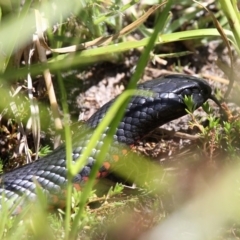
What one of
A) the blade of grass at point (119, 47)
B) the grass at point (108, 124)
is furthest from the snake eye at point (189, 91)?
the blade of grass at point (119, 47)

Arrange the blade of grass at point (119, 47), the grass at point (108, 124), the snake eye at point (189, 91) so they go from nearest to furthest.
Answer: the grass at point (108, 124) < the blade of grass at point (119, 47) < the snake eye at point (189, 91)

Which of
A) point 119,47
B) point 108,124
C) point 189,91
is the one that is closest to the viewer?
point 108,124

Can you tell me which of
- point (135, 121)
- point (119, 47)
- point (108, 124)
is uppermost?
point (119, 47)

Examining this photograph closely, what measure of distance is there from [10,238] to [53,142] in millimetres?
1078

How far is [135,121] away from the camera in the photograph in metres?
3.08

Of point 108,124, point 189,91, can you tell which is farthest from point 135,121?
point 108,124

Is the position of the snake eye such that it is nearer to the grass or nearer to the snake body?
the snake body

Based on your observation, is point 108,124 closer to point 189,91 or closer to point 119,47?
point 119,47

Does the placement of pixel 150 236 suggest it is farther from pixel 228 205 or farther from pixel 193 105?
pixel 193 105

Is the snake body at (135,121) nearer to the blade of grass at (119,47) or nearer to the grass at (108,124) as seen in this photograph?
the grass at (108,124)

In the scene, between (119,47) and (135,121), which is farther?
(135,121)

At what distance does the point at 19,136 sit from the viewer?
3.12 metres

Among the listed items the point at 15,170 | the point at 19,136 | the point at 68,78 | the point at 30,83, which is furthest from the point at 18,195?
the point at 68,78

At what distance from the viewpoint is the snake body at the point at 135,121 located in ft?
9.61
